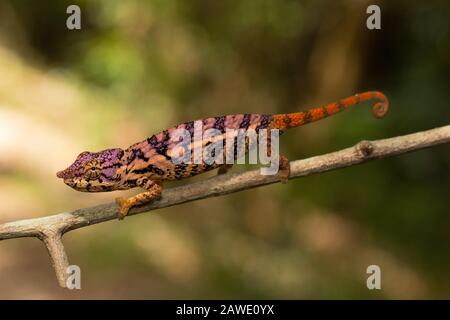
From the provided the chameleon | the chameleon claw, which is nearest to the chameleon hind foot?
the chameleon

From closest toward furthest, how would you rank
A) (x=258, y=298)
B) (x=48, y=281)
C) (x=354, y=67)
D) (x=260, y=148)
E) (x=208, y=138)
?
(x=208, y=138) → (x=260, y=148) → (x=258, y=298) → (x=48, y=281) → (x=354, y=67)

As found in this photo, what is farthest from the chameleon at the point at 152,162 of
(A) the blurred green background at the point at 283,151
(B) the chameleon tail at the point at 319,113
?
(A) the blurred green background at the point at 283,151

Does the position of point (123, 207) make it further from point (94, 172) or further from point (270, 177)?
point (270, 177)

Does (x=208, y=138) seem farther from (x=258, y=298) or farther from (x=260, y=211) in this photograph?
(x=260, y=211)

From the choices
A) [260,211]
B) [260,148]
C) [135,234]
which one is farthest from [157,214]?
[260,148]

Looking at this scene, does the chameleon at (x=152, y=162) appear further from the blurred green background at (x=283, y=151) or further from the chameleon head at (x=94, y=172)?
the blurred green background at (x=283, y=151)

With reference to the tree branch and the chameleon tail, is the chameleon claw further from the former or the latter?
the chameleon tail

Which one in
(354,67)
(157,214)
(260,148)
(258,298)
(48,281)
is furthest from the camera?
(157,214)
